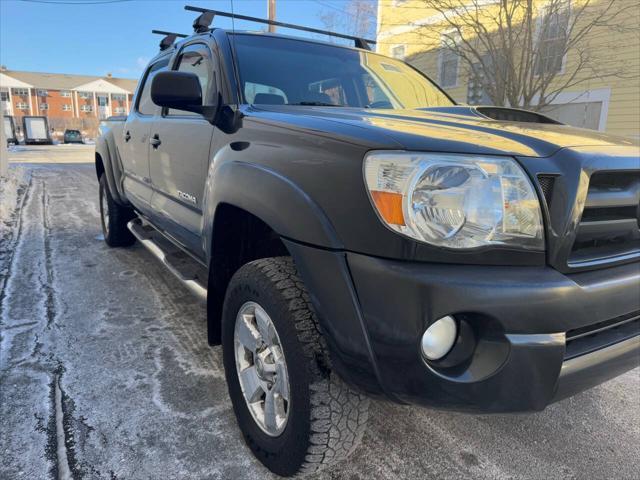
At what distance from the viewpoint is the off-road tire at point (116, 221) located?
195 inches

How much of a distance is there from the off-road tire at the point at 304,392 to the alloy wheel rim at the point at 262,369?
7cm

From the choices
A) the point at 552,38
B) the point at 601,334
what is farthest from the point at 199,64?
the point at 552,38

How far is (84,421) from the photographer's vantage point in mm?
2164

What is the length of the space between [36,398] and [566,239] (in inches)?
98.4

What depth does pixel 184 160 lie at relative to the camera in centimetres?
275

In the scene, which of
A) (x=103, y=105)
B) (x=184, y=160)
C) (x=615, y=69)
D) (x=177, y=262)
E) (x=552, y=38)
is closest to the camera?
(x=184, y=160)

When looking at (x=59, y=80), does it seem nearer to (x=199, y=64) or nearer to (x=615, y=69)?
(x=615, y=69)

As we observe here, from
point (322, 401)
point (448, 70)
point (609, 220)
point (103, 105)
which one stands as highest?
point (103, 105)

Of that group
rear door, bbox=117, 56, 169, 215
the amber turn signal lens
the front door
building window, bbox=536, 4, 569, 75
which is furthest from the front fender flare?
the front door

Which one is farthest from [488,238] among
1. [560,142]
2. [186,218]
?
[186,218]

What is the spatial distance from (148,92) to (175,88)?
2.05m

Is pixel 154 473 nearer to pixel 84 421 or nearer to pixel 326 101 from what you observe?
pixel 84 421

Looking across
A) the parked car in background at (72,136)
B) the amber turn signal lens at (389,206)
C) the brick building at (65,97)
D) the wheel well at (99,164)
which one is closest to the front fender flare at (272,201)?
the amber turn signal lens at (389,206)

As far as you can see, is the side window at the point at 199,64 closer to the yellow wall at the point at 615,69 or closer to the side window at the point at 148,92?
the side window at the point at 148,92
